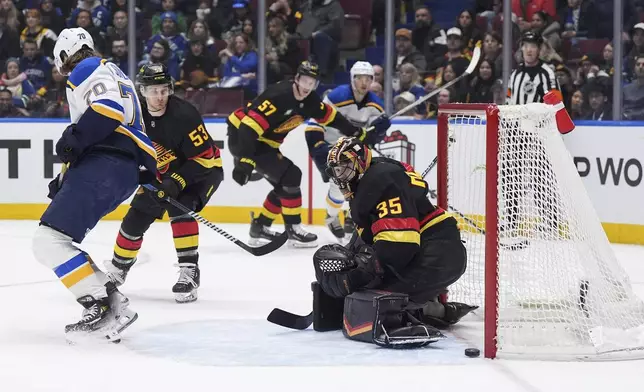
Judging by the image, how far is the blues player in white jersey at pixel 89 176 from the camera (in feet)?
12.2

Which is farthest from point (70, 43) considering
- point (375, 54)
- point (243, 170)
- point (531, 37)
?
point (375, 54)

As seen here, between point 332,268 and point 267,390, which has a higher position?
point 332,268

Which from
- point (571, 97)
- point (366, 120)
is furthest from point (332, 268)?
point (571, 97)

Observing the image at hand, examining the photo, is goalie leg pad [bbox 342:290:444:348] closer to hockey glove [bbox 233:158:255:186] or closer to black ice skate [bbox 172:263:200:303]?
black ice skate [bbox 172:263:200:303]

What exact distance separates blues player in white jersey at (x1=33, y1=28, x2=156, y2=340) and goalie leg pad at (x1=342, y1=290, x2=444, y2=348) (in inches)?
32.3

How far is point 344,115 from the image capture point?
7102 mm

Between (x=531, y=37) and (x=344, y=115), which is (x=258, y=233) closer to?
(x=344, y=115)

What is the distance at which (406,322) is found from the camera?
3.81 metres

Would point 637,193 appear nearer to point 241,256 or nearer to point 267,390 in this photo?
point 241,256

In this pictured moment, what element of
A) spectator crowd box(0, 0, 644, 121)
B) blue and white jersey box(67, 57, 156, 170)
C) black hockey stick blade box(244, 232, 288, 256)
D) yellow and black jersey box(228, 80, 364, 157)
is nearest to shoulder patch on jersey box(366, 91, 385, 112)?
Result: yellow and black jersey box(228, 80, 364, 157)

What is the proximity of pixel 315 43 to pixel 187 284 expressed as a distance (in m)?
3.97

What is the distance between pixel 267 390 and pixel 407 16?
5227mm

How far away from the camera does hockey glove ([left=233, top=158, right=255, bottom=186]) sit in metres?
6.53

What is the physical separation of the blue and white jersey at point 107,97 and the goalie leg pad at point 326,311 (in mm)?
844
